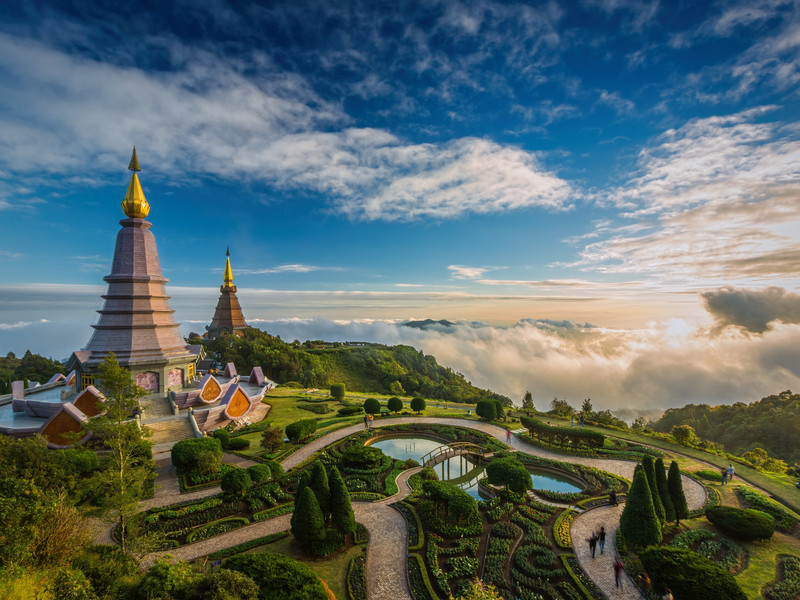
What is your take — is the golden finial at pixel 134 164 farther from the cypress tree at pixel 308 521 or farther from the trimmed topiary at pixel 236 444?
the cypress tree at pixel 308 521

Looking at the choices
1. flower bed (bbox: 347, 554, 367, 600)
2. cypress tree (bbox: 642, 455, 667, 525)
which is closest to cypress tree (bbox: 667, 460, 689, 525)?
cypress tree (bbox: 642, 455, 667, 525)

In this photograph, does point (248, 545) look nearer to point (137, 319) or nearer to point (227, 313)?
point (137, 319)

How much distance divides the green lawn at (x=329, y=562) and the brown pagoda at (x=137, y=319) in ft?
67.9

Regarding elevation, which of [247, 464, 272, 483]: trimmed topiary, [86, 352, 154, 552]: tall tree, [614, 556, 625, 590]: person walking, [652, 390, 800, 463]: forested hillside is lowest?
[652, 390, 800, 463]: forested hillside

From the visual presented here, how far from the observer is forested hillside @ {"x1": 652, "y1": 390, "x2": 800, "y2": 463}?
1160 inches

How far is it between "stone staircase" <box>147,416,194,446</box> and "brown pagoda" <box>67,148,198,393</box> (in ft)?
13.3

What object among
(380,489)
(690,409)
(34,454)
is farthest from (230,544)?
(690,409)

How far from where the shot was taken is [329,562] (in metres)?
13.3

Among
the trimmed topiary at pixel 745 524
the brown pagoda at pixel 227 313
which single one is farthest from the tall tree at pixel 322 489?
the brown pagoda at pixel 227 313

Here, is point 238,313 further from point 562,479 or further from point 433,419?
point 562,479

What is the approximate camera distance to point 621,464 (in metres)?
22.9

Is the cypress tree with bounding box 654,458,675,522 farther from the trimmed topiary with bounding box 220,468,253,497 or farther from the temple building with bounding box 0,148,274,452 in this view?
the temple building with bounding box 0,148,274,452

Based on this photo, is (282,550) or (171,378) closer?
(282,550)

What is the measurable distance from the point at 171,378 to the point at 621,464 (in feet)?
112
